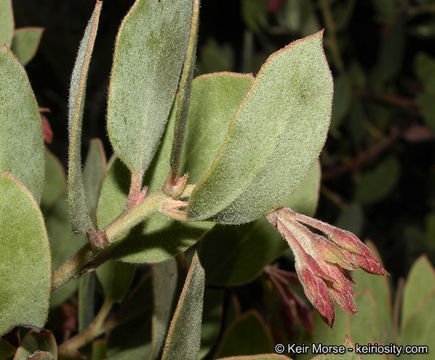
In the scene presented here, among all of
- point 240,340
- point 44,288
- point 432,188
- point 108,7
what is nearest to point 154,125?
point 44,288

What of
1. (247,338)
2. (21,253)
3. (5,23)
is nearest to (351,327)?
(247,338)

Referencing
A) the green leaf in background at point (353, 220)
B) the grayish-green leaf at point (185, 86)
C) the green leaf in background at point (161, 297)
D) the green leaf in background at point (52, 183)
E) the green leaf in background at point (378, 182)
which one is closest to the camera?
the grayish-green leaf at point (185, 86)

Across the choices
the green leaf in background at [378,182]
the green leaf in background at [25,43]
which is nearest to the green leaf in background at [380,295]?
the green leaf in background at [25,43]

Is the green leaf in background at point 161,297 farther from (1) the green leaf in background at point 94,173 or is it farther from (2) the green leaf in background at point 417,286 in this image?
(2) the green leaf in background at point 417,286

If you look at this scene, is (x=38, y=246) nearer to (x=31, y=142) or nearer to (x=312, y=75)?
(x=31, y=142)

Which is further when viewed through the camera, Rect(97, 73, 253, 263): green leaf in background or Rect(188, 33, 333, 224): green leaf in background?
Rect(97, 73, 253, 263): green leaf in background

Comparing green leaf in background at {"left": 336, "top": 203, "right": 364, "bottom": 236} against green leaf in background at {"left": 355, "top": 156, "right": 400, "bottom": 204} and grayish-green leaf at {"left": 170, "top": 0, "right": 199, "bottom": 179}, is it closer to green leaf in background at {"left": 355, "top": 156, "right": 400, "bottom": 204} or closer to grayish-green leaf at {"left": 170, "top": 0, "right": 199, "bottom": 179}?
green leaf in background at {"left": 355, "top": 156, "right": 400, "bottom": 204}

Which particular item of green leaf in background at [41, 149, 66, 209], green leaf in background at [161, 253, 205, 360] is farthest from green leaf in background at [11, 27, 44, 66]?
green leaf in background at [161, 253, 205, 360]
